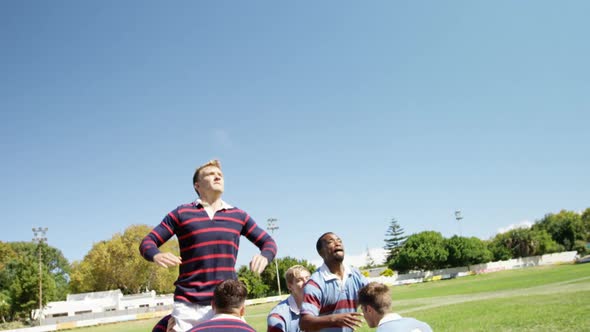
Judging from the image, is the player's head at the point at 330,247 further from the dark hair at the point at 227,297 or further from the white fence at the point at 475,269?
the white fence at the point at 475,269

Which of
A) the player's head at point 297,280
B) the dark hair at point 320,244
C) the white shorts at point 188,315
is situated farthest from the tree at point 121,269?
the white shorts at point 188,315

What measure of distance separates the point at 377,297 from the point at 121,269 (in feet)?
256

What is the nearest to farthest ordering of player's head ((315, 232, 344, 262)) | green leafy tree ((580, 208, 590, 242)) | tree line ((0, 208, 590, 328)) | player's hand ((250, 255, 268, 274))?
player's hand ((250, 255, 268, 274))
player's head ((315, 232, 344, 262))
tree line ((0, 208, 590, 328))
green leafy tree ((580, 208, 590, 242))

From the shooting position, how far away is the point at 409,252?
281 feet

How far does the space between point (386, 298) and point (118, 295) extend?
71883 millimetres

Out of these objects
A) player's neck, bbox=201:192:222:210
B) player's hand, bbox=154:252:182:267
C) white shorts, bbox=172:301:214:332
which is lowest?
white shorts, bbox=172:301:214:332

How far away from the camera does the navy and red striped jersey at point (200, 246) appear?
378cm

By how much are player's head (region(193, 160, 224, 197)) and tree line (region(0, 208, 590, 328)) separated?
2342 inches

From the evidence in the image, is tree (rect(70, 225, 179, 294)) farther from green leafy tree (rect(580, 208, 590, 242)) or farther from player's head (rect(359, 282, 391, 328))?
green leafy tree (rect(580, 208, 590, 242))

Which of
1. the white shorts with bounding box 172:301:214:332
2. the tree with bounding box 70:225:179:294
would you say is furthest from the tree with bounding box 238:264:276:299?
the white shorts with bounding box 172:301:214:332

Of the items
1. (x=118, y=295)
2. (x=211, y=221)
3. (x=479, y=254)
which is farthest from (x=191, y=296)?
(x=479, y=254)

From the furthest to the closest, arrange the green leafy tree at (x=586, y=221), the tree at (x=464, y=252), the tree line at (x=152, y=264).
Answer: the green leafy tree at (x=586, y=221), the tree at (x=464, y=252), the tree line at (x=152, y=264)

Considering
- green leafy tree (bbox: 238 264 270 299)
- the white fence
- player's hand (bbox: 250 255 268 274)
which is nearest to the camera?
player's hand (bbox: 250 255 268 274)

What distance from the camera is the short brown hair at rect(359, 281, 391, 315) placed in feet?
13.9
